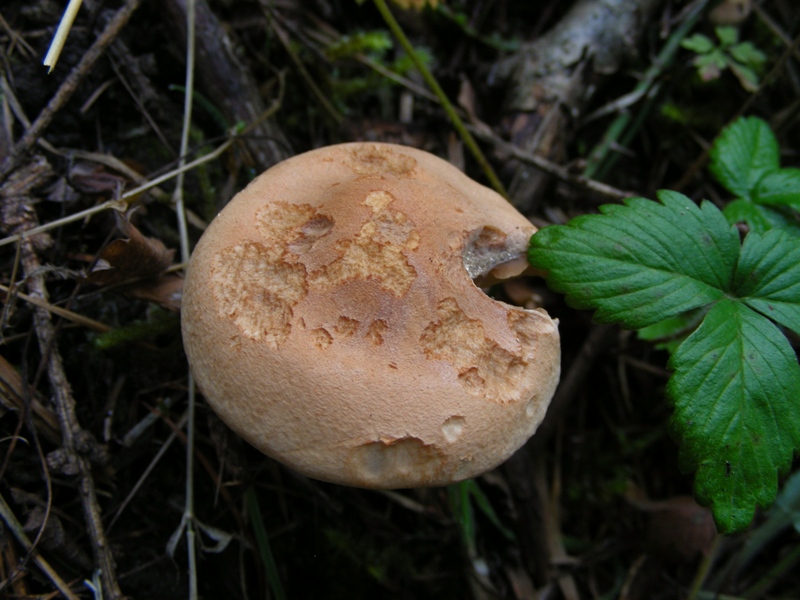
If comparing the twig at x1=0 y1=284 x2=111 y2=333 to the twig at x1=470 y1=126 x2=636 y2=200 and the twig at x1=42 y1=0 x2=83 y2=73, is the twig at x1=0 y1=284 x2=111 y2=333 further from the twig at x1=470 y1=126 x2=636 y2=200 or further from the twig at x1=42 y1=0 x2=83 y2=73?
the twig at x1=470 y1=126 x2=636 y2=200

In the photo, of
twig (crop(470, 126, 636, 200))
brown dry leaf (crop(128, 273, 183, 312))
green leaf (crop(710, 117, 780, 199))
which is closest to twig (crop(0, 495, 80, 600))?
brown dry leaf (crop(128, 273, 183, 312))

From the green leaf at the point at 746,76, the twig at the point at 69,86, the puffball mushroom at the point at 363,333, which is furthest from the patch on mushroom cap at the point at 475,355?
the green leaf at the point at 746,76

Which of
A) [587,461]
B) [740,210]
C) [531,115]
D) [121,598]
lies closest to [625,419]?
[587,461]

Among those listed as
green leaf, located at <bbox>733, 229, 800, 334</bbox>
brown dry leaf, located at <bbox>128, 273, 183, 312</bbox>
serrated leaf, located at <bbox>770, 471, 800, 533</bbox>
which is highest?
green leaf, located at <bbox>733, 229, 800, 334</bbox>

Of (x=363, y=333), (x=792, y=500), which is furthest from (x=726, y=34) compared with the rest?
(x=363, y=333)

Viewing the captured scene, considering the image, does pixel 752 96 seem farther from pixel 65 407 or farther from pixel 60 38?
pixel 65 407

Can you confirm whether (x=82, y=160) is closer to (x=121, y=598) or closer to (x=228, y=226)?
(x=228, y=226)
